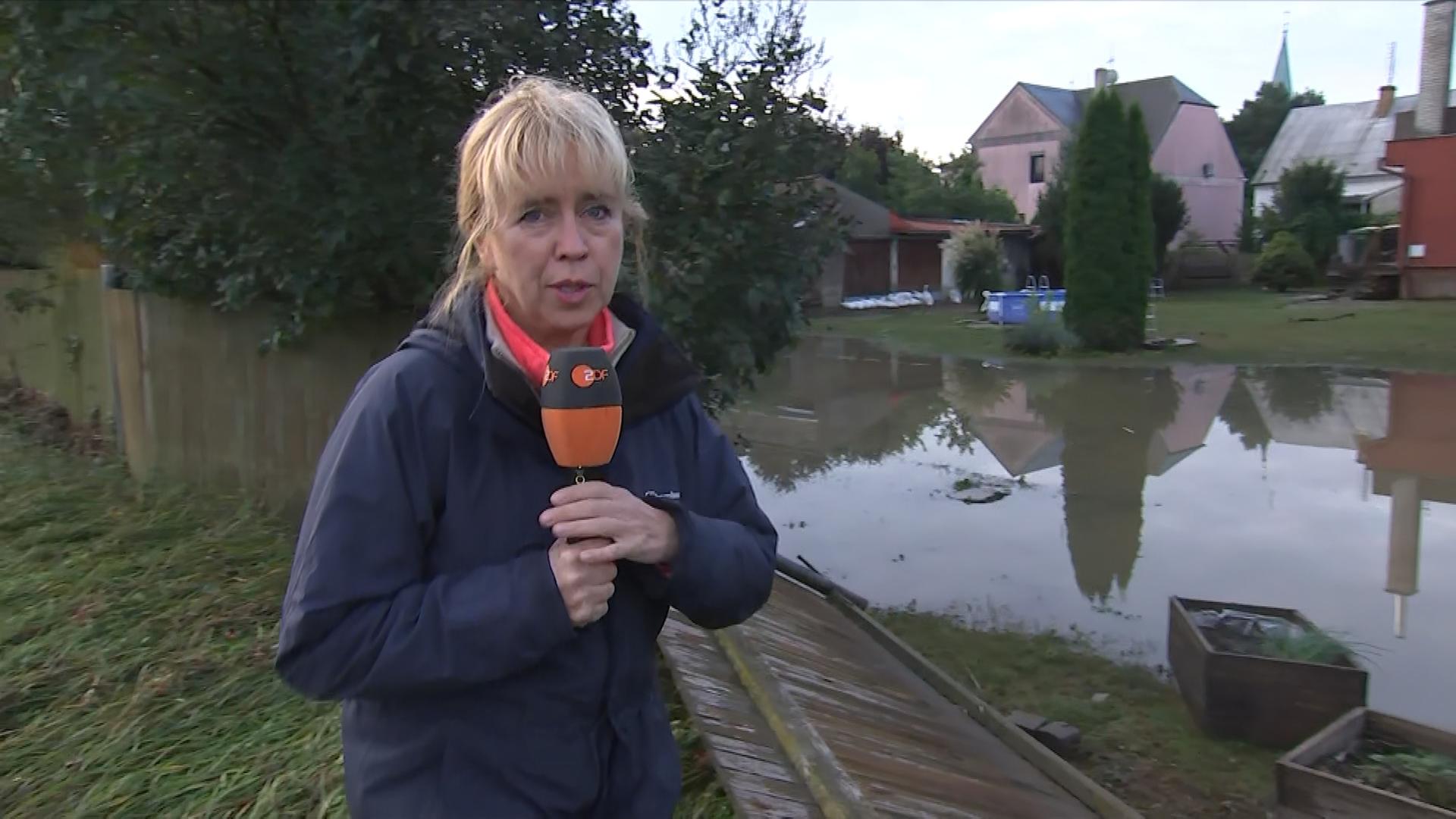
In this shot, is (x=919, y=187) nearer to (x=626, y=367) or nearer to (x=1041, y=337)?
(x=1041, y=337)

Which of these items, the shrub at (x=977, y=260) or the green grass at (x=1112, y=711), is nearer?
the green grass at (x=1112, y=711)

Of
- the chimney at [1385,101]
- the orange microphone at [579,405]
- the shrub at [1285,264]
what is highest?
the chimney at [1385,101]

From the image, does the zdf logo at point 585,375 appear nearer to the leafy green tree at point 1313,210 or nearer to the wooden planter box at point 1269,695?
the wooden planter box at point 1269,695

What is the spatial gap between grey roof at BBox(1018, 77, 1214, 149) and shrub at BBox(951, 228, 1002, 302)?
16.4 metres

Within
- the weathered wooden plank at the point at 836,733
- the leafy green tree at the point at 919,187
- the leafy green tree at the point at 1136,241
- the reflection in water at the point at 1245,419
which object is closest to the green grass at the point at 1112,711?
the weathered wooden plank at the point at 836,733

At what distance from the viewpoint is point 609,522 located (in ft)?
4.87

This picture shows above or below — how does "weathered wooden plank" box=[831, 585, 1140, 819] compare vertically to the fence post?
below

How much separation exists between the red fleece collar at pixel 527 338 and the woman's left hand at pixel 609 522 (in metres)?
0.19

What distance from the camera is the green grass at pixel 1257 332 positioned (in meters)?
19.2

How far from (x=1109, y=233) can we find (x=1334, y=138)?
40426 millimetres

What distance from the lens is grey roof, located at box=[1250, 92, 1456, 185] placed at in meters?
51.0

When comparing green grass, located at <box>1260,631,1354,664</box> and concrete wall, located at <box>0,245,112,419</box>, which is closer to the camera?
green grass, located at <box>1260,631,1354,664</box>

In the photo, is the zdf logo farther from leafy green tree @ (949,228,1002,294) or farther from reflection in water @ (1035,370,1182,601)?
leafy green tree @ (949,228,1002,294)

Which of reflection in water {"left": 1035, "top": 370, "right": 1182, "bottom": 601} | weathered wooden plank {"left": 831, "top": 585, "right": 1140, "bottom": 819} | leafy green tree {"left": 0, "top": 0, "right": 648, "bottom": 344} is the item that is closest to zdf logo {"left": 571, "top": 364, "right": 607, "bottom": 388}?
weathered wooden plank {"left": 831, "top": 585, "right": 1140, "bottom": 819}
